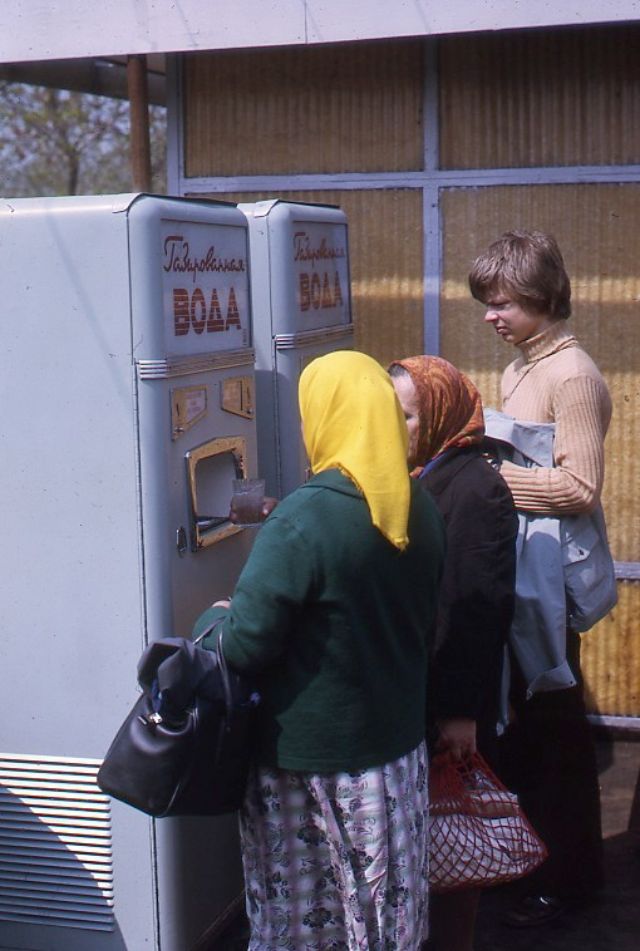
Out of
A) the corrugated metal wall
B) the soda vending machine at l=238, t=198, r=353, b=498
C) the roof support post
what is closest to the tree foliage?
the roof support post

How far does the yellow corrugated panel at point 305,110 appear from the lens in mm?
5000

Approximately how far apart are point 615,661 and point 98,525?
8.91 feet

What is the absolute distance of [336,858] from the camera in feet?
8.87

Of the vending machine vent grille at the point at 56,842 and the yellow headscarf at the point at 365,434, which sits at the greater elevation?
the yellow headscarf at the point at 365,434

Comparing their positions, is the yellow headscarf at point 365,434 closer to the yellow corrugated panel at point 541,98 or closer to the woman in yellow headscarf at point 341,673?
the woman in yellow headscarf at point 341,673

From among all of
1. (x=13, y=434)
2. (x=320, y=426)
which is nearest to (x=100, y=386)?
(x=13, y=434)

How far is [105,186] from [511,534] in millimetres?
16541

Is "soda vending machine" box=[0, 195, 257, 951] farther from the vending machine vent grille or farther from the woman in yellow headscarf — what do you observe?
the woman in yellow headscarf

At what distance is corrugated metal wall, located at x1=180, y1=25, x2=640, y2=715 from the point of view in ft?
16.0

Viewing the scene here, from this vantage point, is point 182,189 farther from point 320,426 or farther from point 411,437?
point 320,426

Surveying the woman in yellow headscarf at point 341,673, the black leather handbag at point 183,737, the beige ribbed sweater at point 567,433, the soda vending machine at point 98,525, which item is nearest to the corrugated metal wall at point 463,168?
Answer: the beige ribbed sweater at point 567,433

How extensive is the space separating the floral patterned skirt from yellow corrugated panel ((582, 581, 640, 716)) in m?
2.49

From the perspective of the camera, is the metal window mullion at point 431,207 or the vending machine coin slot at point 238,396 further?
the metal window mullion at point 431,207

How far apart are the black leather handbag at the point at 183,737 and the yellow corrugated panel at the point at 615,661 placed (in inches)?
109
